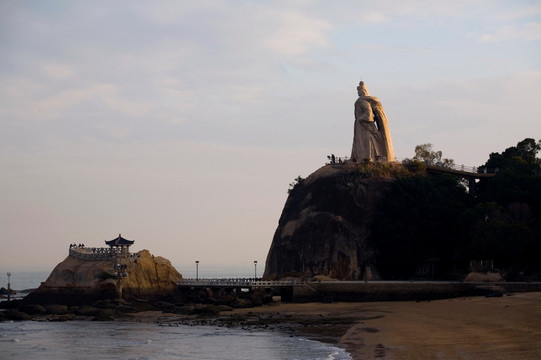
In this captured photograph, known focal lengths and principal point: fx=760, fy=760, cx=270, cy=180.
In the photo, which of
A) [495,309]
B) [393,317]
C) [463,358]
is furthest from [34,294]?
[463,358]

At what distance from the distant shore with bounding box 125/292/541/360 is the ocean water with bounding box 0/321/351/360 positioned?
7.93 ft

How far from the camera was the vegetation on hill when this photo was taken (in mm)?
83812

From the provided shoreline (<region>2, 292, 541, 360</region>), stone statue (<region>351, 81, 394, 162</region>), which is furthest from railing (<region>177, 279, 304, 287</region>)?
stone statue (<region>351, 81, 394, 162</region>)

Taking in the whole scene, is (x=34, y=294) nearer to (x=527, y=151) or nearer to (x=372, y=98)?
(x=372, y=98)

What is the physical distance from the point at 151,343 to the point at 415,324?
691 inches

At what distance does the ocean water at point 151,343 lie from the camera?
4309 cm

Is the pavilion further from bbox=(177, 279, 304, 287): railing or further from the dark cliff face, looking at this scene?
the dark cliff face

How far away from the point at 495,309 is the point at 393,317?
24.4 feet

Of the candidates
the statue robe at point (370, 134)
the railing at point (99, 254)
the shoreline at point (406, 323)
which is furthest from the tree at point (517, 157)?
the railing at point (99, 254)

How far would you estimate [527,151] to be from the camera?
345 ft

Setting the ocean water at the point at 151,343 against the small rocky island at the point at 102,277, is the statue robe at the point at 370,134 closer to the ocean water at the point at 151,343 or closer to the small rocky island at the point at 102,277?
the small rocky island at the point at 102,277

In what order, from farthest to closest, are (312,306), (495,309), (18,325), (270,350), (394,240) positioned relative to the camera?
(394,240), (312,306), (18,325), (495,309), (270,350)

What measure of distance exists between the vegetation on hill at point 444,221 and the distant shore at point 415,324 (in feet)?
58.4

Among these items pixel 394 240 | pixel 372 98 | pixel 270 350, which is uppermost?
pixel 372 98
